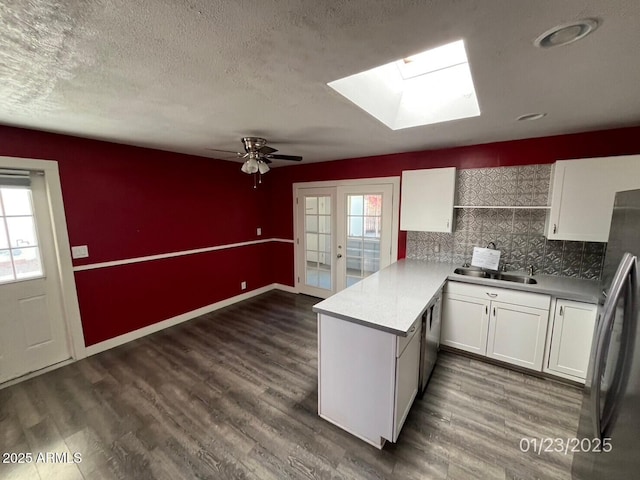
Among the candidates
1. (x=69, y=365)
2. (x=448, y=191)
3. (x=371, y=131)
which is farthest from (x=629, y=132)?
(x=69, y=365)

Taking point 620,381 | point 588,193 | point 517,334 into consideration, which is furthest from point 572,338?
point 620,381

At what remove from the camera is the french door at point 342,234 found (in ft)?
11.7

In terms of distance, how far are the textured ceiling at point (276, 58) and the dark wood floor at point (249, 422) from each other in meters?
2.19

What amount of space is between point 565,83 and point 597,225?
1.45m

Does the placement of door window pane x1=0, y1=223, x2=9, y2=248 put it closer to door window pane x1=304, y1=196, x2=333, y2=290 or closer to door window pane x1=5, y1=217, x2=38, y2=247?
door window pane x1=5, y1=217, x2=38, y2=247

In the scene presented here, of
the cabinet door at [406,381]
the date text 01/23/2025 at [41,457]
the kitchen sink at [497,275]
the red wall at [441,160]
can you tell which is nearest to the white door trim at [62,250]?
the date text 01/23/2025 at [41,457]

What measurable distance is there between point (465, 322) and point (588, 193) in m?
1.50

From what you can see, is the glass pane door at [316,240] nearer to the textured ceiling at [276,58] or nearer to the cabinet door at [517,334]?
the textured ceiling at [276,58]

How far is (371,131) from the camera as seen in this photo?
232 cm

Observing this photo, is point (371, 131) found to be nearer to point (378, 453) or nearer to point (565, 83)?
point (565, 83)

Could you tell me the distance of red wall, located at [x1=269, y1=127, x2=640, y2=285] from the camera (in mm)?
2297

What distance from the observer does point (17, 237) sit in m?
2.31

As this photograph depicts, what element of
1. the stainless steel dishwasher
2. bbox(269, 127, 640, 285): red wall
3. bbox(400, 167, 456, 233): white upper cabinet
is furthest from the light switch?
bbox(400, 167, 456, 233): white upper cabinet

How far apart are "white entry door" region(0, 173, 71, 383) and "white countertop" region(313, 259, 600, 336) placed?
105 inches
